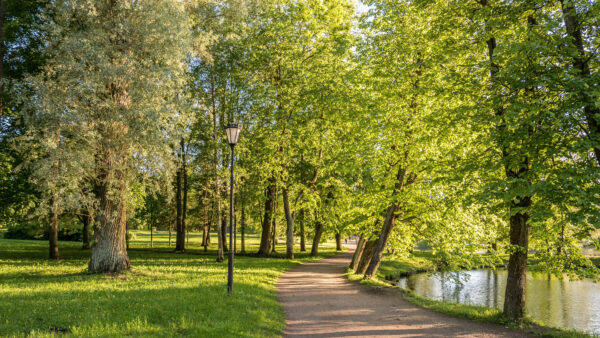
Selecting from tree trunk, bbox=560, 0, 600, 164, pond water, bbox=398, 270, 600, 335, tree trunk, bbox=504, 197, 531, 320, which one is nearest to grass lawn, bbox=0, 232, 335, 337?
tree trunk, bbox=504, 197, 531, 320

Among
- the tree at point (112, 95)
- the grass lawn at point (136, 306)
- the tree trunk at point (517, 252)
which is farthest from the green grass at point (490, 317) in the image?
the tree at point (112, 95)

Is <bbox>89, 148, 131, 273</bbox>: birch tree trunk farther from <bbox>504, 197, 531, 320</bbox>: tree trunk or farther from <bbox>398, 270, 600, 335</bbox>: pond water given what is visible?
<bbox>504, 197, 531, 320</bbox>: tree trunk

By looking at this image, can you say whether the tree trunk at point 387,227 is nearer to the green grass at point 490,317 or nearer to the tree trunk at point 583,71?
the green grass at point 490,317

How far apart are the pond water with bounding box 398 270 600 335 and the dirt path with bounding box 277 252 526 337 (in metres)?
3.44

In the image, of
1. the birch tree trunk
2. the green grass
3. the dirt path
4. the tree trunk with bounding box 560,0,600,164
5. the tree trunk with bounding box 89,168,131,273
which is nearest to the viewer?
the tree trunk with bounding box 560,0,600,164

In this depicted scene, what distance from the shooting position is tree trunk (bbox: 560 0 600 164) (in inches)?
290

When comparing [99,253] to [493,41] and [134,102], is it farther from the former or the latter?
[493,41]

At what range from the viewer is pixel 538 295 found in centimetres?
2159

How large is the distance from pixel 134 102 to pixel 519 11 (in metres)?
13.9

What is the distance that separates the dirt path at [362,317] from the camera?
883 centimetres

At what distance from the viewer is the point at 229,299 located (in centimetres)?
1024

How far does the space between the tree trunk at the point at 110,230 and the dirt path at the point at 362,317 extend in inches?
287

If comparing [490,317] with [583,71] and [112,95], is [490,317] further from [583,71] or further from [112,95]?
[112,95]

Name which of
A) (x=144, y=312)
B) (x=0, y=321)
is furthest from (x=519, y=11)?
(x=0, y=321)
